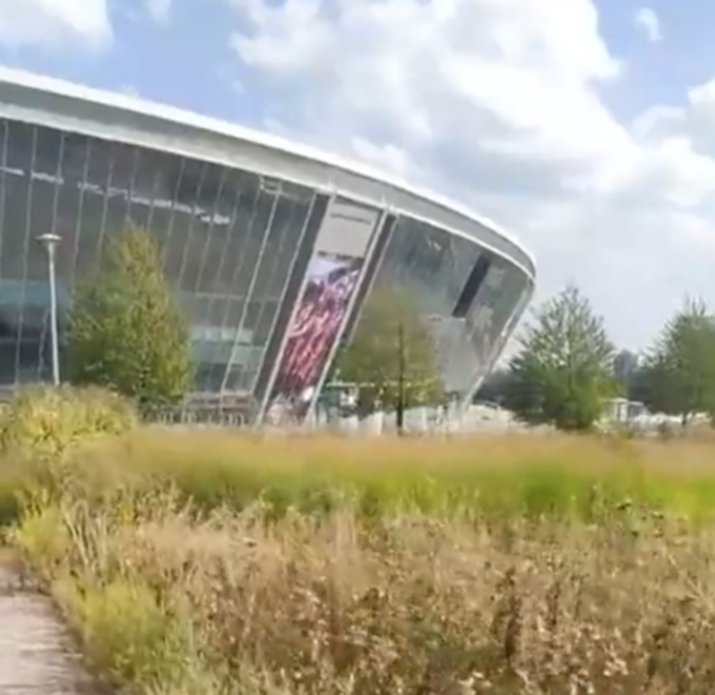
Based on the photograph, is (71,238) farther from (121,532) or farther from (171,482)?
(121,532)

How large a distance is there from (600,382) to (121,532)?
33.7 m

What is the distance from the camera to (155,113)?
128 feet

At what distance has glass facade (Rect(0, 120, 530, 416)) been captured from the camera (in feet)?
123

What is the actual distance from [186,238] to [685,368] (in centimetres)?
1687

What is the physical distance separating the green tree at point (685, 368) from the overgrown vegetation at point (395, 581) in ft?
113

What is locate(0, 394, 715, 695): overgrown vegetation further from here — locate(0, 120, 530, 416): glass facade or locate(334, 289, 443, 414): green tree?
locate(334, 289, 443, 414): green tree

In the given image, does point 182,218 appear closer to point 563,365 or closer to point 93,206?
point 93,206

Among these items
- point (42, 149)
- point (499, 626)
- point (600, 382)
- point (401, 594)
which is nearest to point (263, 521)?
point (401, 594)

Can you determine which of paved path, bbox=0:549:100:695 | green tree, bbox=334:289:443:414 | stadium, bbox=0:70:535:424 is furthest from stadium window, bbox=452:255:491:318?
paved path, bbox=0:549:100:695

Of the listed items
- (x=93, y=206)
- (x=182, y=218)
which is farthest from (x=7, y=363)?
(x=182, y=218)

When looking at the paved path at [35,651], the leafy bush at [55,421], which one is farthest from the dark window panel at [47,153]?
the paved path at [35,651]

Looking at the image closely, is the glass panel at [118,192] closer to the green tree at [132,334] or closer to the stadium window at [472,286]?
the green tree at [132,334]

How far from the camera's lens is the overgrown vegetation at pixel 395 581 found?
4.49 meters

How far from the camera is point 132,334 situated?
32.5m
